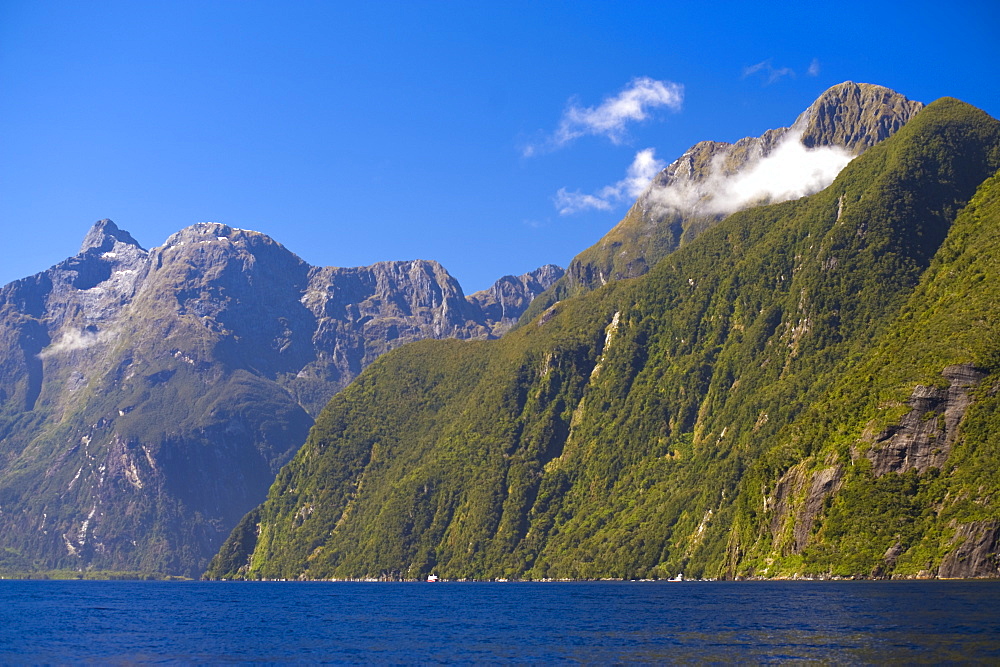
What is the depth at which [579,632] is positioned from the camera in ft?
402

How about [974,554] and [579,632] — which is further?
[974,554]

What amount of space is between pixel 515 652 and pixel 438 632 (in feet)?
103

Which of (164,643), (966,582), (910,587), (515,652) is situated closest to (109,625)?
(164,643)

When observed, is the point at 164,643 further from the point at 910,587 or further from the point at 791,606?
the point at 910,587

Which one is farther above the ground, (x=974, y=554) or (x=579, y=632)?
(x=579, y=632)

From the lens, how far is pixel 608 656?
94688mm

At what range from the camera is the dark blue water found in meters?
94.0

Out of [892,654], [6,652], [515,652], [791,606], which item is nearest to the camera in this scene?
[892,654]

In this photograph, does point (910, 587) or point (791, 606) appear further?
point (910, 587)

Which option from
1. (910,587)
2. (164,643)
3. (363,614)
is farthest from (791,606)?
(164,643)

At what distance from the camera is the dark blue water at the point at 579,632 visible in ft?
308

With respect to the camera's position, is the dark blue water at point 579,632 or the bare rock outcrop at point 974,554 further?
the bare rock outcrop at point 974,554

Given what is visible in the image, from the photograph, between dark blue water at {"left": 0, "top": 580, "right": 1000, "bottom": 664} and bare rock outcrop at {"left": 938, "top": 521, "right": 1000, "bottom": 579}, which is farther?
bare rock outcrop at {"left": 938, "top": 521, "right": 1000, "bottom": 579}

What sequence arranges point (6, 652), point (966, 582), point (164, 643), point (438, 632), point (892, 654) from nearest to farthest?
point (892, 654)
point (6, 652)
point (164, 643)
point (438, 632)
point (966, 582)
